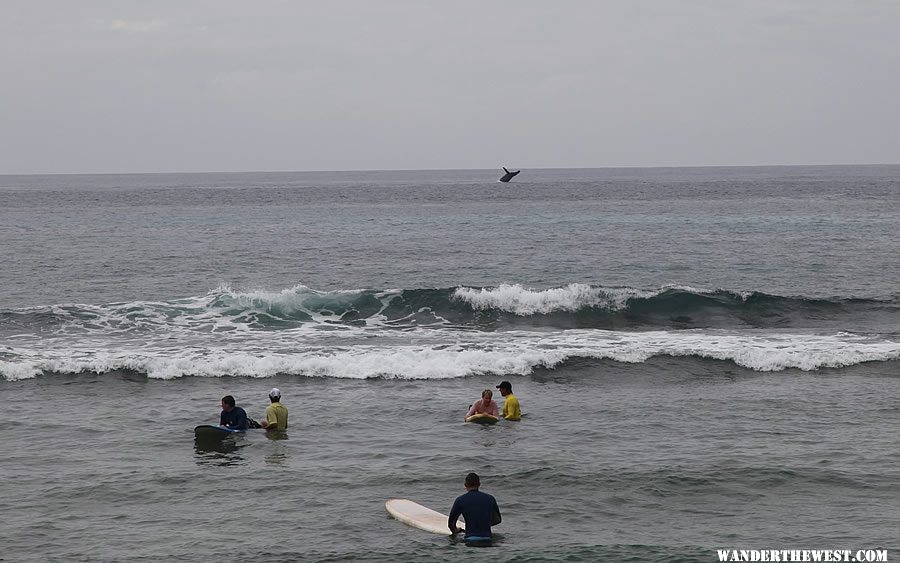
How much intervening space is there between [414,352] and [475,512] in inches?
541

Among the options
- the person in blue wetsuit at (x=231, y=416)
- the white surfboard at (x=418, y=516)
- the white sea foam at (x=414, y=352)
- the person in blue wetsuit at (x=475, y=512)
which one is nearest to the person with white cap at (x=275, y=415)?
the person in blue wetsuit at (x=231, y=416)

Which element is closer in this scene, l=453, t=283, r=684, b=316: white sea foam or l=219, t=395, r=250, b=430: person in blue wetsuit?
l=219, t=395, r=250, b=430: person in blue wetsuit

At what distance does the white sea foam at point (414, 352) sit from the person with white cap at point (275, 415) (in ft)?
18.3

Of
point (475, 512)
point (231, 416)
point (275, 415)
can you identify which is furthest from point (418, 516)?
point (231, 416)

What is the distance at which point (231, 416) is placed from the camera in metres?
19.3

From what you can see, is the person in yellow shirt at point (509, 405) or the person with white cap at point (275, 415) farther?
the person in yellow shirt at point (509, 405)

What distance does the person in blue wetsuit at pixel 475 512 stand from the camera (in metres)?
13.4

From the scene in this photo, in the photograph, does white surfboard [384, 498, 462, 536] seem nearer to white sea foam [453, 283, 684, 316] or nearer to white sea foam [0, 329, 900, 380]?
white sea foam [0, 329, 900, 380]

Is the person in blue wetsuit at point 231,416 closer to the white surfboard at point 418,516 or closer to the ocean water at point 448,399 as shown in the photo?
the ocean water at point 448,399

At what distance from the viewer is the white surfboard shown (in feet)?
45.8

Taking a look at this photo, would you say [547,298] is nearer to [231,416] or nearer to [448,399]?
[448,399]

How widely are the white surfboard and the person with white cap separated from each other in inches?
200

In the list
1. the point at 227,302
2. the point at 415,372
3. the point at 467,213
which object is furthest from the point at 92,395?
the point at 467,213

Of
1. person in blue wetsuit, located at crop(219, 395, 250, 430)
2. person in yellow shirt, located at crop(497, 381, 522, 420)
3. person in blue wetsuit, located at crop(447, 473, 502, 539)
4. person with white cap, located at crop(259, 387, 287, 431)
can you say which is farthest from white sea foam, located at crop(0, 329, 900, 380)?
person in blue wetsuit, located at crop(447, 473, 502, 539)
